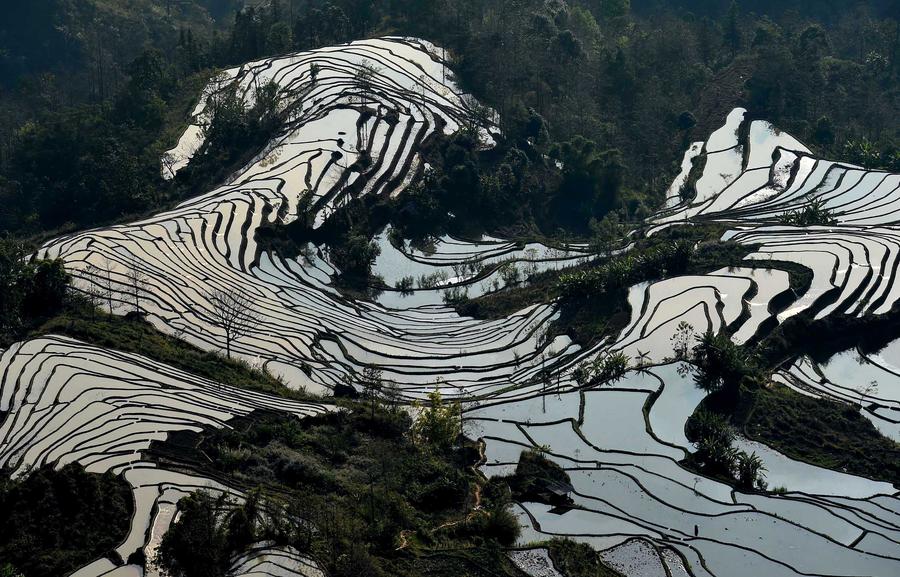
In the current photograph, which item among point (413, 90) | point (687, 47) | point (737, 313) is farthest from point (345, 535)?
point (687, 47)

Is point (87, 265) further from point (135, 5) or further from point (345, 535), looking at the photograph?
point (135, 5)

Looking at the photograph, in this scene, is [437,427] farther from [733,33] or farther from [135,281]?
[733,33]

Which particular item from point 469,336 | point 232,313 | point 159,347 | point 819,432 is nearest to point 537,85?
point 469,336

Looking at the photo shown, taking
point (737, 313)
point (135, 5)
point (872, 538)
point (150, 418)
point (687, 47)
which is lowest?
point (872, 538)

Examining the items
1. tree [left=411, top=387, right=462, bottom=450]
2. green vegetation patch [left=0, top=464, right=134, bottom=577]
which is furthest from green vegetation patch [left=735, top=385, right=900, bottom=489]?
green vegetation patch [left=0, top=464, right=134, bottom=577]

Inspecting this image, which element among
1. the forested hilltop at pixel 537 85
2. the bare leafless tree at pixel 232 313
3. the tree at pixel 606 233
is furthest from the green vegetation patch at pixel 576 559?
the forested hilltop at pixel 537 85

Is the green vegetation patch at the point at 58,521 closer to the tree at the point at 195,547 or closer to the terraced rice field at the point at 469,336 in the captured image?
the terraced rice field at the point at 469,336

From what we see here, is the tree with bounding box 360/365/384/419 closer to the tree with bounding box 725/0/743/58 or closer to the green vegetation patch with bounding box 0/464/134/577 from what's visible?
the green vegetation patch with bounding box 0/464/134/577
